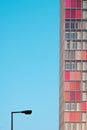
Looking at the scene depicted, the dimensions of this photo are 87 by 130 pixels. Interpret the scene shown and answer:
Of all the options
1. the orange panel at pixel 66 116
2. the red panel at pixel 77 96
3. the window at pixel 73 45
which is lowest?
the orange panel at pixel 66 116

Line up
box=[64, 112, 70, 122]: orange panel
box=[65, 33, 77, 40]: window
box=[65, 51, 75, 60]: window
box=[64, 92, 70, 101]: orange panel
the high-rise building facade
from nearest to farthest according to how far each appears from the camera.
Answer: box=[64, 112, 70, 122]: orange panel < box=[64, 92, 70, 101]: orange panel < the high-rise building facade < box=[65, 51, 75, 60]: window < box=[65, 33, 77, 40]: window

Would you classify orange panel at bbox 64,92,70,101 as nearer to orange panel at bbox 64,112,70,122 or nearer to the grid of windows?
the grid of windows

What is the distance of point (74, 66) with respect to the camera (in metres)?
146

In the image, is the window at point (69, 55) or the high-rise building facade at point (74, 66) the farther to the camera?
the window at point (69, 55)

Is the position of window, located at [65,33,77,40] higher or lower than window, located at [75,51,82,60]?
higher

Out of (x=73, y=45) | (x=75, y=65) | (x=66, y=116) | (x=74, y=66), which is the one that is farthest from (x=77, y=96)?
(x=73, y=45)

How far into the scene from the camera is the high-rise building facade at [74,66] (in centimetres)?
14350

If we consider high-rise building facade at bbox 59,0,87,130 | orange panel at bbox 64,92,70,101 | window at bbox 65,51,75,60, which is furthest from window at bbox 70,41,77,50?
orange panel at bbox 64,92,70,101

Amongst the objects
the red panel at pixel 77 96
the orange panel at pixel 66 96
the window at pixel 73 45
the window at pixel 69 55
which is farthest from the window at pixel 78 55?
the orange panel at pixel 66 96

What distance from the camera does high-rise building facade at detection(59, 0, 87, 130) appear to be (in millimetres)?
143500

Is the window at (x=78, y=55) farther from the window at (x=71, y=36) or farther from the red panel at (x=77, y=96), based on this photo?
the red panel at (x=77, y=96)

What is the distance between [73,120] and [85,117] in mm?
3796

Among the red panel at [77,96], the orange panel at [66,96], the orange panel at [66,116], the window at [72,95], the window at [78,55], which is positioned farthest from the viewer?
the window at [78,55]

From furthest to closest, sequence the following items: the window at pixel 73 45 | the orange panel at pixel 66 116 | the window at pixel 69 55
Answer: the window at pixel 73 45 < the window at pixel 69 55 < the orange panel at pixel 66 116
